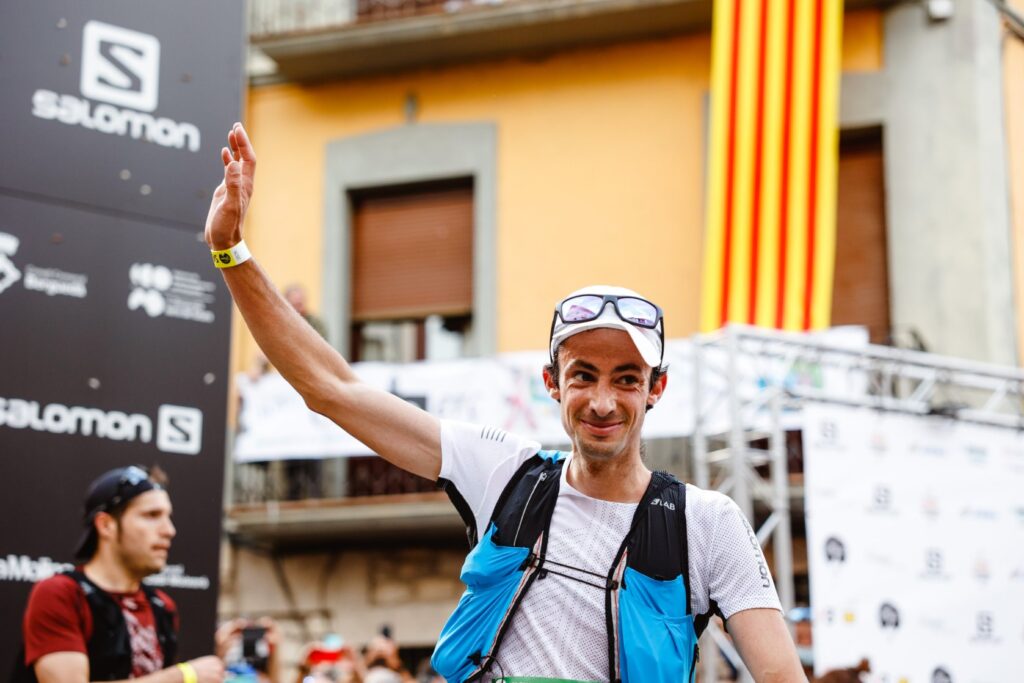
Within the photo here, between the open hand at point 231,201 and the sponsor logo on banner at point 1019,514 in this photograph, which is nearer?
the open hand at point 231,201

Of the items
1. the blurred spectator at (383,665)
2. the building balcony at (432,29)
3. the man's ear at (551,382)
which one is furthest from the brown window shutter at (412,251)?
the man's ear at (551,382)

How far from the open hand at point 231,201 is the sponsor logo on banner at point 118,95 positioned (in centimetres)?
267

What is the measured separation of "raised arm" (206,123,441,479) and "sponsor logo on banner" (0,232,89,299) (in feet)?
8.40

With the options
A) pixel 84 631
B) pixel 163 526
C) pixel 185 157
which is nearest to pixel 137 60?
pixel 185 157

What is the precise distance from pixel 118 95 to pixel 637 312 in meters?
3.38

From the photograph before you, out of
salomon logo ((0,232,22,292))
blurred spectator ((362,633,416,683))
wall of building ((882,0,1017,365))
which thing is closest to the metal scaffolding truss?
blurred spectator ((362,633,416,683))

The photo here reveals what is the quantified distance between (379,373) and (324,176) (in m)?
2.84

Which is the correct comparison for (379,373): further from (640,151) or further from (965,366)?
(965,366)

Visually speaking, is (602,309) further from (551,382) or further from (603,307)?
(551,382)

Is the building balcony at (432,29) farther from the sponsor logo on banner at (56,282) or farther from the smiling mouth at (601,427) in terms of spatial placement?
the smiling mouth at (601,427)

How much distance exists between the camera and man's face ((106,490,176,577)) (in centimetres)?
523

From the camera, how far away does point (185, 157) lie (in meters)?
6.10

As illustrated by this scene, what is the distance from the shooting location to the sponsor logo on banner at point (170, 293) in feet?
19.4

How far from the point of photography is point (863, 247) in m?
15.1
